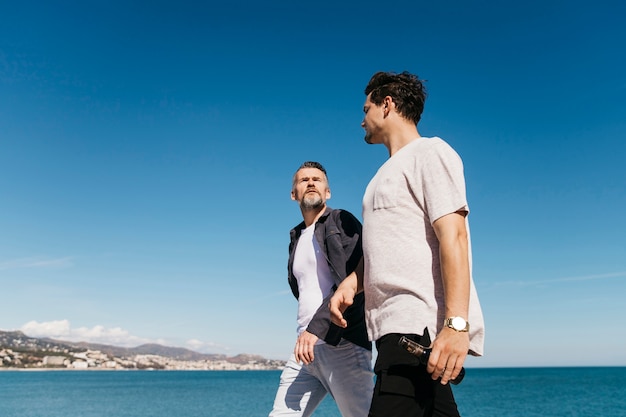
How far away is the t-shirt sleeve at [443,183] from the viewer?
6.98 ft

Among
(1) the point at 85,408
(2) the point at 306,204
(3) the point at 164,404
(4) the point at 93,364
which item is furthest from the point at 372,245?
(4) the point at 93,364

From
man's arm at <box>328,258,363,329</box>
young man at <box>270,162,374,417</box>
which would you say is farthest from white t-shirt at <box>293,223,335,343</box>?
man's arm at <box>328,258,363,329</box>

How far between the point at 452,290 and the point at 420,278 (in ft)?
0.60

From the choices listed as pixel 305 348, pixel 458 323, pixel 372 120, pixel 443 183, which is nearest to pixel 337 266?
pixel 305 348

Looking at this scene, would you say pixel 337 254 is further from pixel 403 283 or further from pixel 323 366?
pixel 403 283

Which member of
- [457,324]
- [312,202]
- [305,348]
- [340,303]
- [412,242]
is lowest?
[305,348]

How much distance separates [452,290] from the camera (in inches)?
78.7

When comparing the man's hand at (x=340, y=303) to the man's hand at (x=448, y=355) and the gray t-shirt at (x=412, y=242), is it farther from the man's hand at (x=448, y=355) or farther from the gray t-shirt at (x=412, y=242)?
the man's hand at (x=448, y=355)

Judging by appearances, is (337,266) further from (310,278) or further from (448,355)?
(448,355)

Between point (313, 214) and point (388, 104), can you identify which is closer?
point (388, 104)

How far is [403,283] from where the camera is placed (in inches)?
85.3

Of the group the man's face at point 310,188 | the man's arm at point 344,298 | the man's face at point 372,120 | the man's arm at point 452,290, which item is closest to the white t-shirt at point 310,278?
the man's face at point 310,188

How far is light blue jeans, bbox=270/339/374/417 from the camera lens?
369 cm

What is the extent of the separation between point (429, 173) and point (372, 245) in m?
0.40
